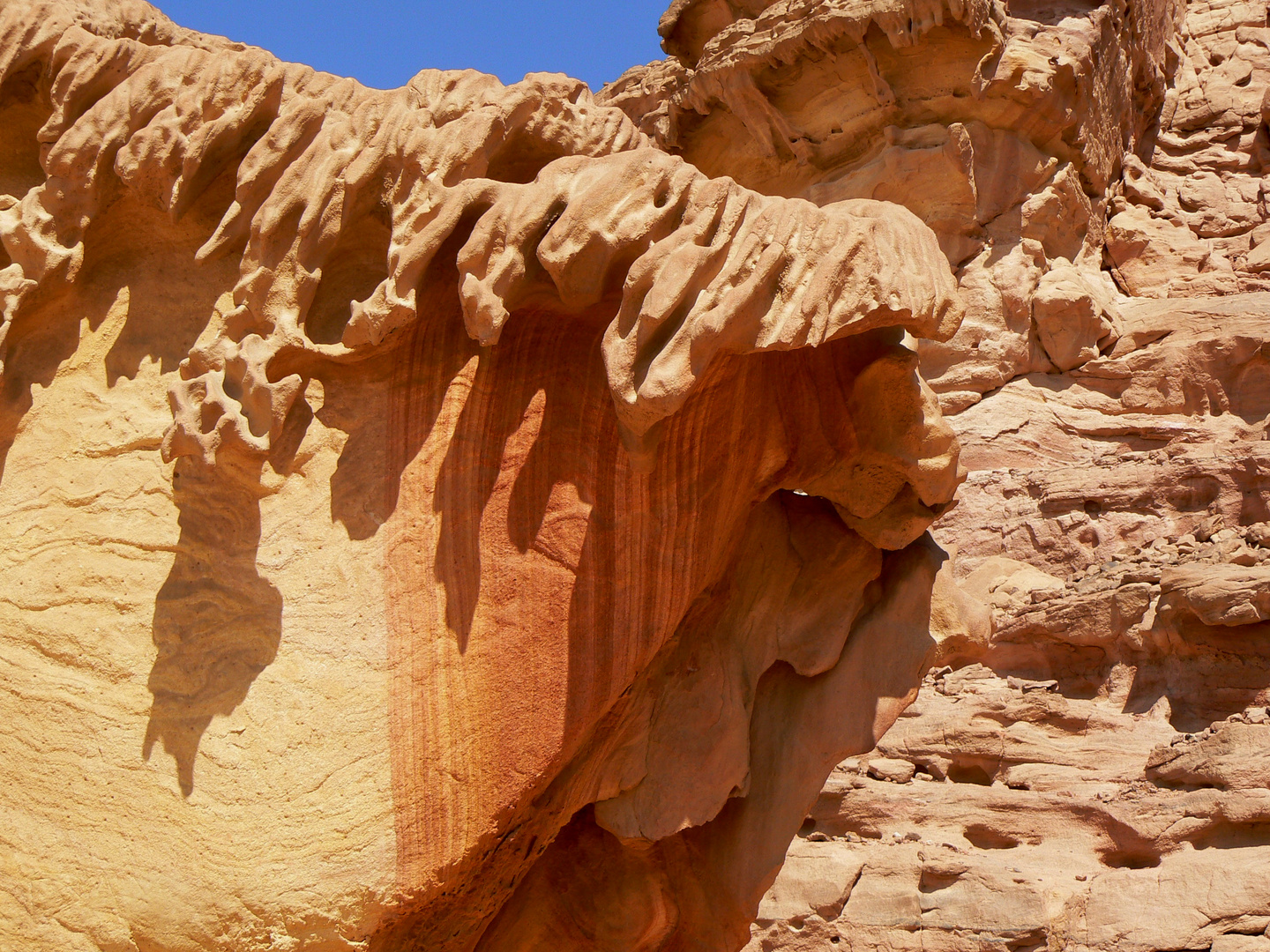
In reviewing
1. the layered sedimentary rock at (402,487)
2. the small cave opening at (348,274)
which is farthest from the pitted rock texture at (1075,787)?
the small cave opening at (348,274)

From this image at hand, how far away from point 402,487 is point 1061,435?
4.65 meters

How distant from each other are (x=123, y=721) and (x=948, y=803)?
3.58m

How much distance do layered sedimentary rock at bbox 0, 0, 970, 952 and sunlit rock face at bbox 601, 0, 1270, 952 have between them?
0.88 m

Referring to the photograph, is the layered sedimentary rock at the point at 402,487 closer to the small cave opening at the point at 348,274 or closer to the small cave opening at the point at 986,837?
the small cave opening at the point at 348,274

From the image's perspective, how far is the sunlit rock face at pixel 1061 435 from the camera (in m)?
4.84

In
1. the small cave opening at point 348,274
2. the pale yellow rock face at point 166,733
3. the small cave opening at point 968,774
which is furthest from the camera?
the small cave opening at point 968,774

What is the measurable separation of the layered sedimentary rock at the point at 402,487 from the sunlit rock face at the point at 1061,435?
2.87 ft

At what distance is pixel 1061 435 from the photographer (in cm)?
665

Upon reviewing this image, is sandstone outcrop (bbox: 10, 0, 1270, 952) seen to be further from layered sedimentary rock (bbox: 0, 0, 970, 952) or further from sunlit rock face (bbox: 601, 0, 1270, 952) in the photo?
sunlit rock face (bbox: 601, 0, 1270, 952)

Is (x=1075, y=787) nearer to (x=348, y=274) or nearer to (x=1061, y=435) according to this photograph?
(x=1061, y=435)

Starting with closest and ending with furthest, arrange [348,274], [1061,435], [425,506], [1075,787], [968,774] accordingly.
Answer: [425,506] → [348,274] → [1075,787] → [968,774] → [1061,435]

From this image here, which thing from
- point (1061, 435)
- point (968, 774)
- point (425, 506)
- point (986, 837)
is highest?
point (1061, 435)

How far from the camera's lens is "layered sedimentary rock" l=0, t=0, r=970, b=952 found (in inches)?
102

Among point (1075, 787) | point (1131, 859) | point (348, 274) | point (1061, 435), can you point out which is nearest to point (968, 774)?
point (1075, 787)
